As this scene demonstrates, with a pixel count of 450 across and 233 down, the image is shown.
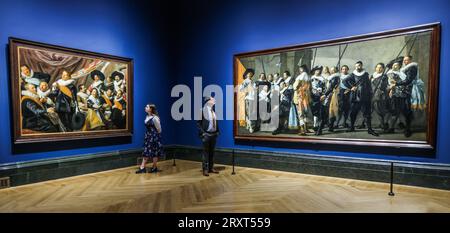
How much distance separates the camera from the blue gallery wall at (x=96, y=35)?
507 centimetres

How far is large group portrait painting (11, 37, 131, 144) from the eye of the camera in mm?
5203

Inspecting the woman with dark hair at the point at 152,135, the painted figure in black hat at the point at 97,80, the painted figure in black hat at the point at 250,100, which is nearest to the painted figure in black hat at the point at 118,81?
the painted figure in black hat at the point at 97,80

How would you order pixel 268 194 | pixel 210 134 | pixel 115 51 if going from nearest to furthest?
pixel 268 194 → pixel 210 134 → pixel 115 51

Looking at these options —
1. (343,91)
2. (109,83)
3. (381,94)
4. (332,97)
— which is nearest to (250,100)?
(332,97)

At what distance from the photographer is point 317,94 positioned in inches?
238

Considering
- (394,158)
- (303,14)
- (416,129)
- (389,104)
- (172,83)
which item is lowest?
(394,158)

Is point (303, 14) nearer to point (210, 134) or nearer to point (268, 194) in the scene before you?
point (210, 134)

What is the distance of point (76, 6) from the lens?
5988 millimetres

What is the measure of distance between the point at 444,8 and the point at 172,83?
643 cm

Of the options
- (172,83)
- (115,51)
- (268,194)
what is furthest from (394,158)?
(115,51)

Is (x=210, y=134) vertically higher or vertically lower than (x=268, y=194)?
higher

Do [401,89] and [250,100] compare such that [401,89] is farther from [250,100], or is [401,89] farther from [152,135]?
[152,135]

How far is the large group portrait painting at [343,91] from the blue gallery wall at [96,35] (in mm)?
2436

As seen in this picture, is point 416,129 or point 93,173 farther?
point 93,173
